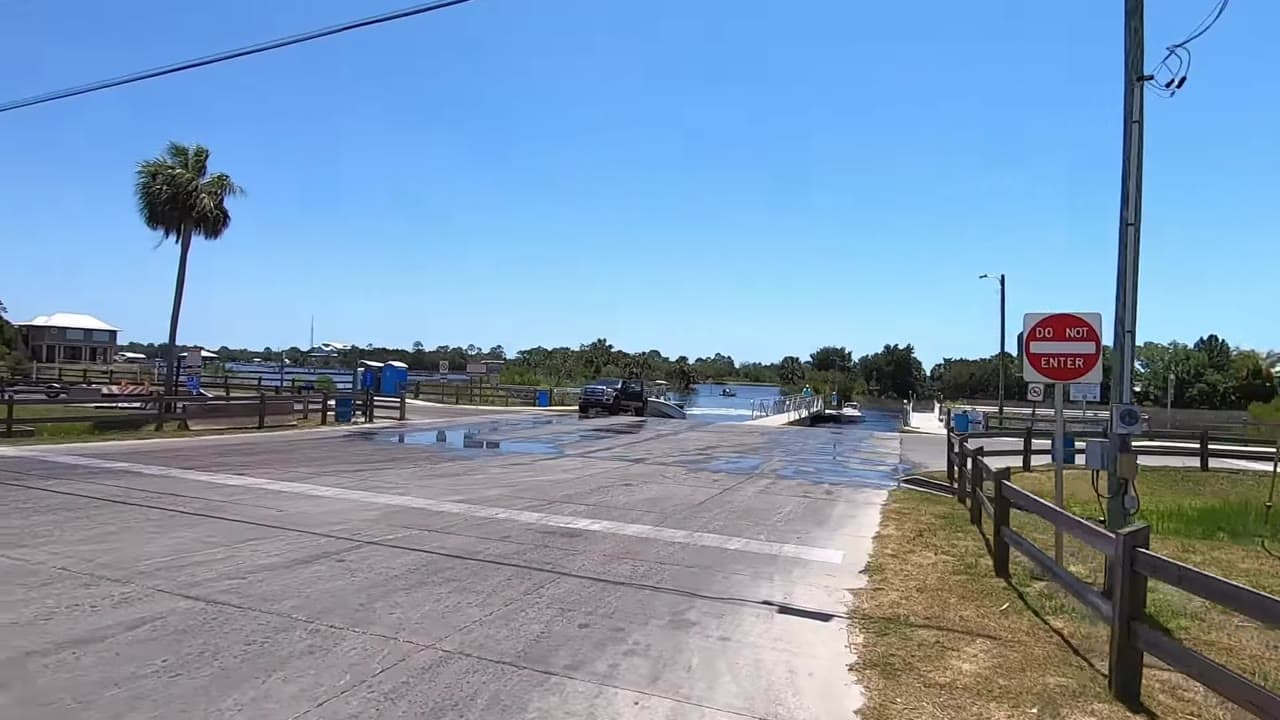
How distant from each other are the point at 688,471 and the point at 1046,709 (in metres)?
12.5

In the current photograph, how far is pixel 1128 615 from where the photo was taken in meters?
4.79

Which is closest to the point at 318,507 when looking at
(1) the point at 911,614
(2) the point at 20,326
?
(1) the point at 911,614

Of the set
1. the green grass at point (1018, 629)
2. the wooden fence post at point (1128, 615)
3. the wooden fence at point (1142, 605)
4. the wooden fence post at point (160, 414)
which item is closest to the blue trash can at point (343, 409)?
the wooden fence post at point (160, 414)

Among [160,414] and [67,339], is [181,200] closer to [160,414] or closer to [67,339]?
[160,414]

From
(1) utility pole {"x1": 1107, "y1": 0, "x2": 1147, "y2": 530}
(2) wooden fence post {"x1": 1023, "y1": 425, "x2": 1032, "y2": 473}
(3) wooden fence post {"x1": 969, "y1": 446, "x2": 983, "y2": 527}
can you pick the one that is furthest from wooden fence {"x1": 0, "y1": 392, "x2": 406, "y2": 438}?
(1) utility pole {"x1": 1107, "y1": 0, "x2": 1147, "y2": 530}

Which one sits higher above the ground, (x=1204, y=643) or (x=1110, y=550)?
(x=1110, y=550)

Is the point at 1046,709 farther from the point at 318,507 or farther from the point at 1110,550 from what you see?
the point at 318,507

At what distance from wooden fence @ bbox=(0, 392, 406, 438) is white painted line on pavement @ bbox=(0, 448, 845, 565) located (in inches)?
228

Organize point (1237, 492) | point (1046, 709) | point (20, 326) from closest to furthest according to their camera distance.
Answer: point (1046, 709) < point (1237, 492) < point (20, 326)

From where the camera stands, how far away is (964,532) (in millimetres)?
10438

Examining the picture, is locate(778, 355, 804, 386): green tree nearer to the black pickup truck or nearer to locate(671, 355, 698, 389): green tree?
locate(671, 355, 698, 389): green tree

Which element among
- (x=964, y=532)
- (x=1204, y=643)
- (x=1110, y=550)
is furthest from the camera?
(x=964, y=532)

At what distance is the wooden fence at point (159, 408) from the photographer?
19016 mm

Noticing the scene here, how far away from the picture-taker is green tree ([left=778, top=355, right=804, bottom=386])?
140 m
